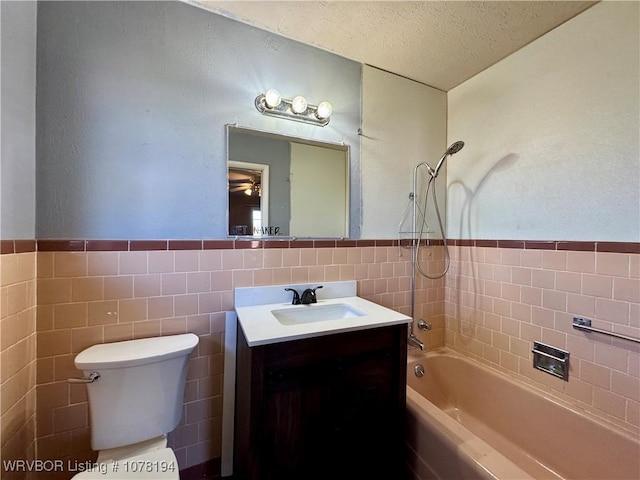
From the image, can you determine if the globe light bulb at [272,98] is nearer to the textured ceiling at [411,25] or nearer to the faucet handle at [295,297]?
the textured ceiling at [411,25]

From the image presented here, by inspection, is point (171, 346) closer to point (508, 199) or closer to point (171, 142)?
point (171, 142)

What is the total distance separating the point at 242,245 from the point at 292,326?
55cm

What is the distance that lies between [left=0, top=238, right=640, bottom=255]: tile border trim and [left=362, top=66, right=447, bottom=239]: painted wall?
9.1 inches

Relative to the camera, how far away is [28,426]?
3.42ft

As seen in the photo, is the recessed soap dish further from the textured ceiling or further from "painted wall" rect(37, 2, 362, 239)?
"painted wall" rect(37, 2, 362, 239)

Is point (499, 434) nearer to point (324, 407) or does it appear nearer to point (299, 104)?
point (324, 407)

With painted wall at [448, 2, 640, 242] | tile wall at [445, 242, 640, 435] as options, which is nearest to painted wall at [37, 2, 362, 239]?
painted wall at [448, 2, 640, 242]

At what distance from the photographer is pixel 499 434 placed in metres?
1.60

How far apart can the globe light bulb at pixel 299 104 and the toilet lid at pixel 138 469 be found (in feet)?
5.62

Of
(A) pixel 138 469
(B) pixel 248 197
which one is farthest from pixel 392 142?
(A) pixel 138 469

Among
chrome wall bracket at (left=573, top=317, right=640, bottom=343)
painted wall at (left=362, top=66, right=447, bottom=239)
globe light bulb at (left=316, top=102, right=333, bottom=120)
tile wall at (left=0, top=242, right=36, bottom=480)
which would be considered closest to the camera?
tile wall at (left=0, top=242, right=36, bottom=480)

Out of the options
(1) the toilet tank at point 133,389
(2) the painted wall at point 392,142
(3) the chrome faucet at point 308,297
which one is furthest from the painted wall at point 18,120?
(2) the painted wall at point 392,142

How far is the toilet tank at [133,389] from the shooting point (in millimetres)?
1023

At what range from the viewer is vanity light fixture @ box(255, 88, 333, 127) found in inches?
55.6
